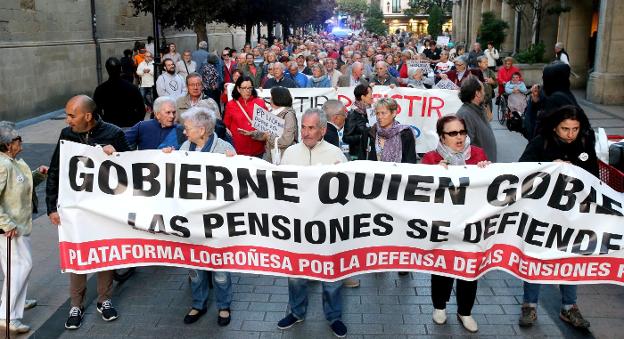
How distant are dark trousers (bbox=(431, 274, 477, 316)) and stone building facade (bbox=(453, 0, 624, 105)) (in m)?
14.7

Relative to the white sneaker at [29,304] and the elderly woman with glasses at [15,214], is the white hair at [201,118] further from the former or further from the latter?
the white sneaker at [29,304]

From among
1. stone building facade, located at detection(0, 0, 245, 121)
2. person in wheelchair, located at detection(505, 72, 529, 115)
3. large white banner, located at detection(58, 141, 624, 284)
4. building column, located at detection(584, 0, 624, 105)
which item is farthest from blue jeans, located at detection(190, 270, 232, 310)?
building column, located at detection(584, 0, 624, 105)

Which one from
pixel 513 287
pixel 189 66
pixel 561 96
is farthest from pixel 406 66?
pixel 513 287

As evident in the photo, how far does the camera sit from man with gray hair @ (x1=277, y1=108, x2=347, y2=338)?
16.6 ft

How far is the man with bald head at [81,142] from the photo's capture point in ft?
16.3

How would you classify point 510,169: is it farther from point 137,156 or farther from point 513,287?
point 137,156

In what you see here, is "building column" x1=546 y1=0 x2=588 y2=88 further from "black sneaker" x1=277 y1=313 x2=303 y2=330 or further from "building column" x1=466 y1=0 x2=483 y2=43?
"building column" x1=466 y1=0 x2=483 y2=43


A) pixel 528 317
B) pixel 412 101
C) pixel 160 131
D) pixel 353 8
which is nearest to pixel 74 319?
pixel 160 131

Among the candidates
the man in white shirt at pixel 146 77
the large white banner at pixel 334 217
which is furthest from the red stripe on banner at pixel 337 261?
the man in white shirt at pixel 146 77

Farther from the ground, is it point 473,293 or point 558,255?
point 558,255

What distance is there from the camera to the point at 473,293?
16.5 ft

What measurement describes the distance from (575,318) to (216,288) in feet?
9.03

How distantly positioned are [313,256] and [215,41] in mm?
35933

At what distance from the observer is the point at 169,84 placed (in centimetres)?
1114
